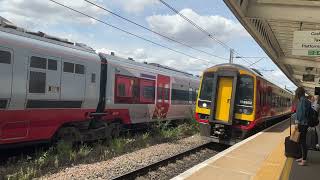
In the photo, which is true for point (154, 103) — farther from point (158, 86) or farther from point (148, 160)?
point (148, 160)

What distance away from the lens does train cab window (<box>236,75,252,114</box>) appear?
1636 cm

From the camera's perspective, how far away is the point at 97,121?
15.1 metres

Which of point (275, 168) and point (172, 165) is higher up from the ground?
point (275, 168)

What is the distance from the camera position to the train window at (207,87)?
1691 centimetres

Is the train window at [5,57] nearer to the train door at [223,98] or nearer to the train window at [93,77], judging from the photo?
the train window at [93,77]

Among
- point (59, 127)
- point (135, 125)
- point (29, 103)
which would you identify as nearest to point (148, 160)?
point (59, 127)

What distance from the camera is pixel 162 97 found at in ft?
67.9

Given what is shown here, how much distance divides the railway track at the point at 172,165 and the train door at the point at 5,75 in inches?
132

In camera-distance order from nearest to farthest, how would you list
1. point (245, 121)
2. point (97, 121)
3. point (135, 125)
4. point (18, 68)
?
point (18, 68) → point (97, 121) → point (245, 121) → point (135, 125)


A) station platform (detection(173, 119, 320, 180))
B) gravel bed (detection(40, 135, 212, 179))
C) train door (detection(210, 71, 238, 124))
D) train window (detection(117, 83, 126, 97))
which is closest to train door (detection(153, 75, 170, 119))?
train window (detection(117, 83, 126, 97))

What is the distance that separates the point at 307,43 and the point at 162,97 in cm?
788

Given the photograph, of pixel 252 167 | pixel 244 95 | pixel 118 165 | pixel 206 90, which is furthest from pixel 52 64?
pixel 244 95

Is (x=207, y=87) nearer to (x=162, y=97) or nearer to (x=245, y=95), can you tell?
(x=245, y=95)

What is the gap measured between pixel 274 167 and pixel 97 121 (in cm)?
728
